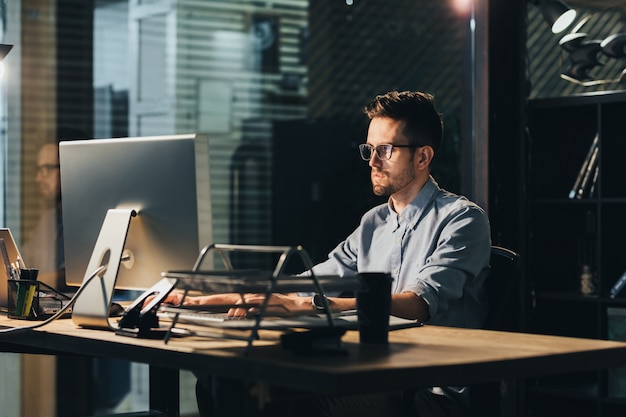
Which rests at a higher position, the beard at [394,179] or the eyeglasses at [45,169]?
the eyeglasses at [45,169]

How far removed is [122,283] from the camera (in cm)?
234

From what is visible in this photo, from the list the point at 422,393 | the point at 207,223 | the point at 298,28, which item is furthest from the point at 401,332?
the point at 298,28

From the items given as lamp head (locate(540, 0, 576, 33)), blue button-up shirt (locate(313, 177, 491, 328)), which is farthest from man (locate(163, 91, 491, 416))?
lamp head (locate(540, 0, 576, 33))

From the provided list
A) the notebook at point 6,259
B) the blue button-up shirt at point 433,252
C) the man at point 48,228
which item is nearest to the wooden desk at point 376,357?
the blue button-up shirt at point 433,252

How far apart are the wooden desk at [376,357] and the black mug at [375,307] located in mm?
28

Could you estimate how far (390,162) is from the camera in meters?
2.85

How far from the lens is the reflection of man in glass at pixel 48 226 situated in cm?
443

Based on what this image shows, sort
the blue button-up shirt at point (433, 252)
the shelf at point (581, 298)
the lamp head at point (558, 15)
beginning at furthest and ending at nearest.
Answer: the lamp head at point (558, 15) < the shelf at point (581, 298) < the blue button-up shirt at point (433, 252)

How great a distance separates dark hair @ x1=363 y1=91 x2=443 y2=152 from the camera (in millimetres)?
2879

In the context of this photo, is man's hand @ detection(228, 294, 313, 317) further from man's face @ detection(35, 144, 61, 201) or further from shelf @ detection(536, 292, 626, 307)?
man's face @ detection(35, 144, 61, 201)

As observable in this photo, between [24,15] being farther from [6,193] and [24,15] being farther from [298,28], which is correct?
[298,28]

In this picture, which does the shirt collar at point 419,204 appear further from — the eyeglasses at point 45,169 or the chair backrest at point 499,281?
the eyeglasses at point 45,169

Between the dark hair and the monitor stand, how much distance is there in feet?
3.06

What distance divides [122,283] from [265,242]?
268 cm
